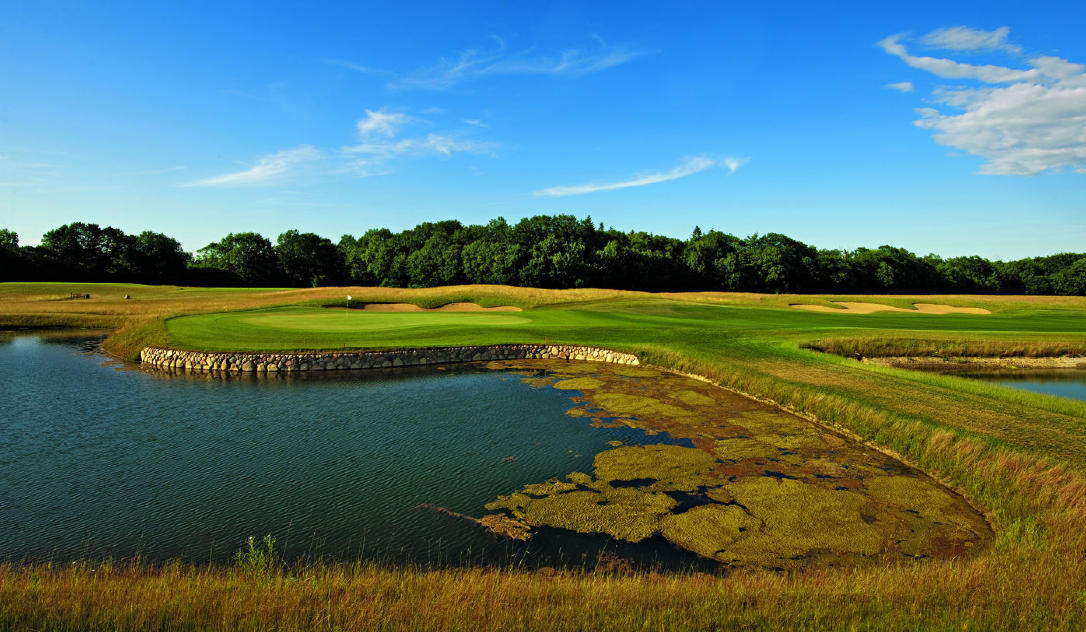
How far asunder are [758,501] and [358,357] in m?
18.1

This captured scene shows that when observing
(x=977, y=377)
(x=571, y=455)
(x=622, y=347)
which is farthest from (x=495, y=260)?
(x=571, y=455)

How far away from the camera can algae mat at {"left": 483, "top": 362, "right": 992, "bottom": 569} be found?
808 centimetres

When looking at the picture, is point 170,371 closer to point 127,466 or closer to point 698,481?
point 127,466

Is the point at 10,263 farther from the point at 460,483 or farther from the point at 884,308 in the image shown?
the point at 884,308

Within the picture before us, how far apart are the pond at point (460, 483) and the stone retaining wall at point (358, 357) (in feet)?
15.2

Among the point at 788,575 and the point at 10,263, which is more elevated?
the point at 10,263

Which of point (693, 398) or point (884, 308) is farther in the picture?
point (884, 308)

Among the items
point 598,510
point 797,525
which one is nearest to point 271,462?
point 598,510

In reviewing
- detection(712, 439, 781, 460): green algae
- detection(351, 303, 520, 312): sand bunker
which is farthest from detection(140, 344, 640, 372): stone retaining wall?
detection(351, 303, 520, 312): sand bunker

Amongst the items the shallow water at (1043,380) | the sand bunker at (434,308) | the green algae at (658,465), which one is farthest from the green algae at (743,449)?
the sand bunker at (434,308)

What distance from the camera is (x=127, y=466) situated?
37.5 feet

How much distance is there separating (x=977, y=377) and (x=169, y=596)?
2774 centimetres

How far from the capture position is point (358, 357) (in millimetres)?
23297

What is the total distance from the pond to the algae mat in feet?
0.13
